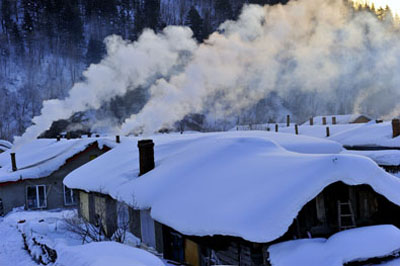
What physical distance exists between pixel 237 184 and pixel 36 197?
20663 mm

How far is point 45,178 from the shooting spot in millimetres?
28531

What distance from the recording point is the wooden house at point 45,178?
28016 millimetres

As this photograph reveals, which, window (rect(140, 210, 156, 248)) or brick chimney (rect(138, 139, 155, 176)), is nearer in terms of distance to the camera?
window (rect(140, 210, 156, 248))

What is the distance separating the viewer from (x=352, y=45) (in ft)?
293

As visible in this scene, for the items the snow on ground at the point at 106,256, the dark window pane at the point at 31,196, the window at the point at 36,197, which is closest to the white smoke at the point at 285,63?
the window at the point at 36,197

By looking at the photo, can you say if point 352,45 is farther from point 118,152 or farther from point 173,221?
point 173,221

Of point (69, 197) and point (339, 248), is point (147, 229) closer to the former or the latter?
point (339, 248)

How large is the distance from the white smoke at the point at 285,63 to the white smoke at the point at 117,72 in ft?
8.58

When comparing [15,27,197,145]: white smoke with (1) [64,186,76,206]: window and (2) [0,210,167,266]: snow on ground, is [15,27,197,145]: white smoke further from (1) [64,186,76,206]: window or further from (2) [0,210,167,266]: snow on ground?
(2) [0,210,167,266]: snow on ground

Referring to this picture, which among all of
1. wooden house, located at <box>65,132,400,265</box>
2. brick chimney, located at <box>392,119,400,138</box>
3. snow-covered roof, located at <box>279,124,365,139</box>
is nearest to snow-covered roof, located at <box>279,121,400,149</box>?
brick chimney, located at <box>392,119,400,138</box>

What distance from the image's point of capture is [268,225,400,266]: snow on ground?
9.27 m

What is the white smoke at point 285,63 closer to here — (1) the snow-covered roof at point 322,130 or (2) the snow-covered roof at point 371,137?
(1) the snow-covered roof at point 322,130

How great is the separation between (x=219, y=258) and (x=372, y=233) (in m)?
4.10

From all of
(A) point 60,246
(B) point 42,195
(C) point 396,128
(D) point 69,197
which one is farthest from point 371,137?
(A) point 60,246
